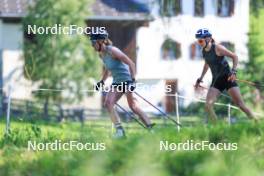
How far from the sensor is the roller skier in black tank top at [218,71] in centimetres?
1238

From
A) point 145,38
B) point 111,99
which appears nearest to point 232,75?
point 111,99

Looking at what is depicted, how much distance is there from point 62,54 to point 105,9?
6.24 metres

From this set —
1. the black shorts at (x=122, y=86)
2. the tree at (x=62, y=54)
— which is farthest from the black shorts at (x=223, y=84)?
the tree at (x=62, y=54)

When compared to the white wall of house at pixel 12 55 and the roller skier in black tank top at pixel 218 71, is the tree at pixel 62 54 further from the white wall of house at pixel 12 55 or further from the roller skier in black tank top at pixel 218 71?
the roller skier in black tank top at pixel 218 71

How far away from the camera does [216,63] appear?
12.6 meters

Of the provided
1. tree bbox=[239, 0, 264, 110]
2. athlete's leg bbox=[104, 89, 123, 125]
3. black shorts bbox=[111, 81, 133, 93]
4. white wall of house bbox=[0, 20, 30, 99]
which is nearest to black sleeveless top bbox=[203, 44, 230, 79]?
black shorts bbox=[111, 81, 133, 93]

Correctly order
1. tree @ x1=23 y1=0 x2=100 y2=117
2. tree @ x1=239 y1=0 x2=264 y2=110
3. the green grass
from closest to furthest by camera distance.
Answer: the green grass < tree @ x1=23 y1=0 x2=100 y2=117 < tree @ x1=239 y1=0 x2=264 y2=110

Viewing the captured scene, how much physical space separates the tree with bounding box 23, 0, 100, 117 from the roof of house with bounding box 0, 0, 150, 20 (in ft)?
5.68

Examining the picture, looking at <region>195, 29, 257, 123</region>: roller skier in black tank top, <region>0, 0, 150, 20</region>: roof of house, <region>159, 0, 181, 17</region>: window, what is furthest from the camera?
<region>0, 0, 150, 20</region>: roof of house

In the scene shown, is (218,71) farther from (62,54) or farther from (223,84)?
(62,54)

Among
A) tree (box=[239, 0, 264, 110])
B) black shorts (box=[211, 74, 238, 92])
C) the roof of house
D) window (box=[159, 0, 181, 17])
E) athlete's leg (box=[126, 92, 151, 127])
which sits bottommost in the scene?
tree (box=[239, 0, 264, 110])

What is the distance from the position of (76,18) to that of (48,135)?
73.4ft

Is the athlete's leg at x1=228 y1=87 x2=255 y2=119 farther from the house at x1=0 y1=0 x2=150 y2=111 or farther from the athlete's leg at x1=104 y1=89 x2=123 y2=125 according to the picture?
the house at x1=0 y1=0 x2=150 y2=111

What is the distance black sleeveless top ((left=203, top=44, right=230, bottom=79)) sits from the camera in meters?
12.6
